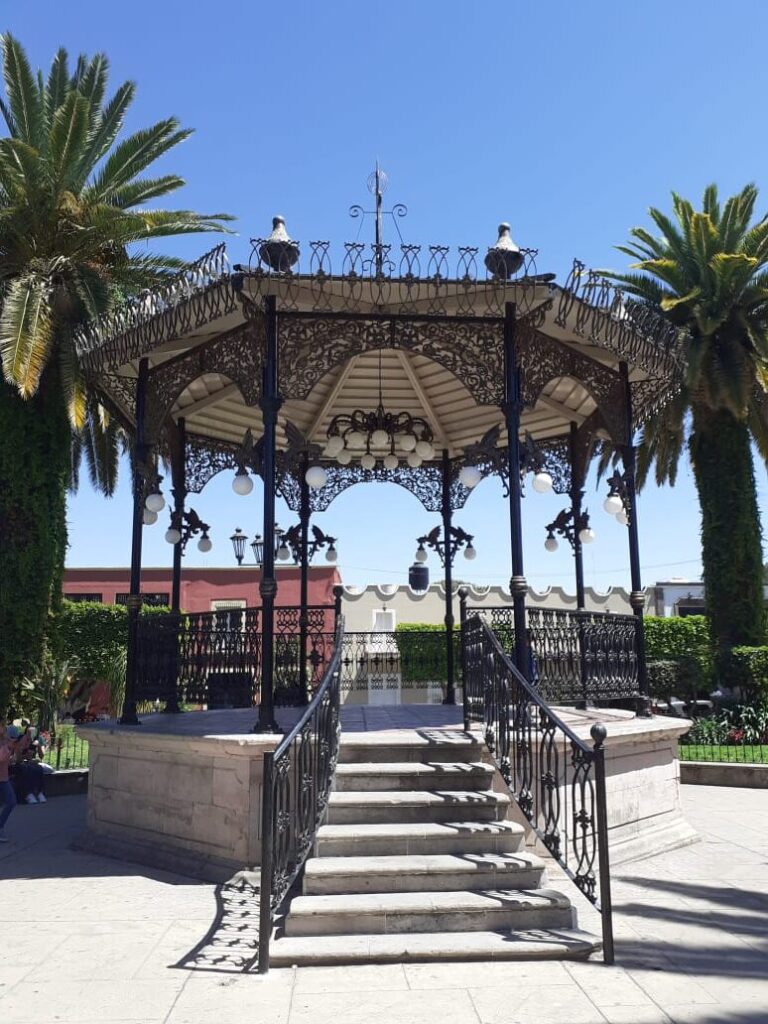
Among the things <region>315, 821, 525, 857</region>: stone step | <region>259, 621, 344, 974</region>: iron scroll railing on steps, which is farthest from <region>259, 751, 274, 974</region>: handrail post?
<region>315, 821, 525, 857</region>: stone step

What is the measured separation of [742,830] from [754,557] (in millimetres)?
12389

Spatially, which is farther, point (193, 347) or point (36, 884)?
point (193, 347)

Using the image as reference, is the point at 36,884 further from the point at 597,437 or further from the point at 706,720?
the point at 706,720

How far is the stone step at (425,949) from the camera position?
4.73 meters

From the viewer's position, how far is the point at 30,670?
14055 mm

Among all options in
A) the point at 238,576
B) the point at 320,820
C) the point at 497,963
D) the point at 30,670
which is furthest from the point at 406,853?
the point at 238,576

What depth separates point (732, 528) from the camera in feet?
65.3

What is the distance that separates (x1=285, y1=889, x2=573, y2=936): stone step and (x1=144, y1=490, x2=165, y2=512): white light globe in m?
4.96

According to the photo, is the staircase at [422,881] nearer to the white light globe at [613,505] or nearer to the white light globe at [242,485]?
the white light globe at [242,485]

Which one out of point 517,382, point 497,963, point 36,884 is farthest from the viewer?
point 517,382

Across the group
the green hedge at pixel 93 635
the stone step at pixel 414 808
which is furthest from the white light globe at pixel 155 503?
the green hedge at pixel 93 635

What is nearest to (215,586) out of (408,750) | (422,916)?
(408,750)

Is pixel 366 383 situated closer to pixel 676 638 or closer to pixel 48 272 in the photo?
pixel 48 272

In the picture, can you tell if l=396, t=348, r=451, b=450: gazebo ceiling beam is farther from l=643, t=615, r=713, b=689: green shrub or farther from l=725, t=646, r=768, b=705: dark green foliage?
l=643, t=615, r=713, b=689: green shrub
